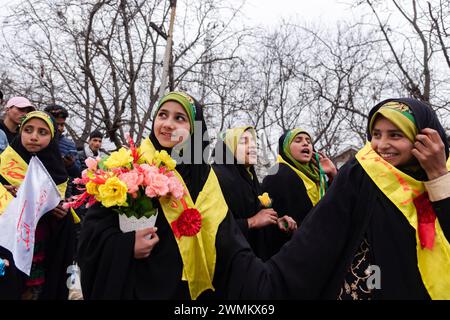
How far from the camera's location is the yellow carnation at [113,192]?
5.83 ft

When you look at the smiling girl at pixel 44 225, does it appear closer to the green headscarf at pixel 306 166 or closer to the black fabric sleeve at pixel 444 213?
the green headscarf at pixel 306 166

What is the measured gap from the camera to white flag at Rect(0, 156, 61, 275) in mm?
2586

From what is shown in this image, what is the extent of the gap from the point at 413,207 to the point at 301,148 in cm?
287

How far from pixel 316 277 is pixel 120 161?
109 centimetres

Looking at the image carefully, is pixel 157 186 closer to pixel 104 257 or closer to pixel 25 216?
pixel 104 257

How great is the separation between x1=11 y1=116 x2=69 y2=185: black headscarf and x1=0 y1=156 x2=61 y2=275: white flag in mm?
369

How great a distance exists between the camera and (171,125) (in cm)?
229

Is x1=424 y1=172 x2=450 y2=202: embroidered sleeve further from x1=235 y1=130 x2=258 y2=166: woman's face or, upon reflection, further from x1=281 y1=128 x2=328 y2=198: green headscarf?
x1=281 y1=128 x2=328 y2=198: green headscarf

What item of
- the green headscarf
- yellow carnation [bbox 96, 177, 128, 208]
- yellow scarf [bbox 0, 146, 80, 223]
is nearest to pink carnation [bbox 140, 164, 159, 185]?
yellow carnation [bbox 96, 177, 128, 208]

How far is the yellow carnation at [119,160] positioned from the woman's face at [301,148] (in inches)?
112

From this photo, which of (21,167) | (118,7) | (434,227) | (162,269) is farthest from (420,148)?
(118,7)

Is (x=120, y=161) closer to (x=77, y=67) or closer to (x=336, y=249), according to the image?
(x=336, y=249)

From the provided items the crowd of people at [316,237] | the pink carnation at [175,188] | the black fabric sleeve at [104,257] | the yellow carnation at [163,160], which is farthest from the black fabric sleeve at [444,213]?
the black fabric sleeve at [104,257]

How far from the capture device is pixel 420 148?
5.39 ft
